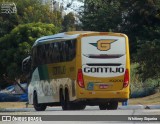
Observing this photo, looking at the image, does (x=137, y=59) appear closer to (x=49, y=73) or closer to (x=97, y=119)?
(x=49, y=73)

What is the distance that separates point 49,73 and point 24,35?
15.9 metres

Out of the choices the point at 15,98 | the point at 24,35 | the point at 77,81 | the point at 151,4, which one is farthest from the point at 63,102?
the point at 15,98

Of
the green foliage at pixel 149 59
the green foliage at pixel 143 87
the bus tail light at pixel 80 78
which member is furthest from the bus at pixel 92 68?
the green foliage at pixel 143 87

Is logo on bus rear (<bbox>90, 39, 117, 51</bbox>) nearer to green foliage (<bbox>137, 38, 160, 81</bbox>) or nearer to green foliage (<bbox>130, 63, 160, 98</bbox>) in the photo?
green foliage (<bbox>137, 38, 160, 81</bbox>)

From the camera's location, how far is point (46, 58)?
27.5m

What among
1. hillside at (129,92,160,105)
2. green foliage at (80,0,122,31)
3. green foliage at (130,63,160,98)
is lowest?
green foliage at (130,63,160,98)

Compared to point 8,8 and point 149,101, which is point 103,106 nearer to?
point 149,101

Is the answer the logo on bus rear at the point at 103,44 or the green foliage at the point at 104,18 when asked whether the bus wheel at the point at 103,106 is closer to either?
the logo on bus rear at the point at 103,44

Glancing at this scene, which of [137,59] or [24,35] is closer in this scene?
[137,59]

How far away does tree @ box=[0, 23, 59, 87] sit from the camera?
4194 centimetres

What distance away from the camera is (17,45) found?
42.5 metres

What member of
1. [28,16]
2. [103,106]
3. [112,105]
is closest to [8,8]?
[28,16]

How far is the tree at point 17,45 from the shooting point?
138 ft

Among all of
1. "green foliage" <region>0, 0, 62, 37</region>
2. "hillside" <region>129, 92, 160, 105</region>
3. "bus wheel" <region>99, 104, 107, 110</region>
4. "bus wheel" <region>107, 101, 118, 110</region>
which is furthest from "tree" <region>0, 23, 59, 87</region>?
"bus wheel" <region>107, 101, 118, 110</region>
